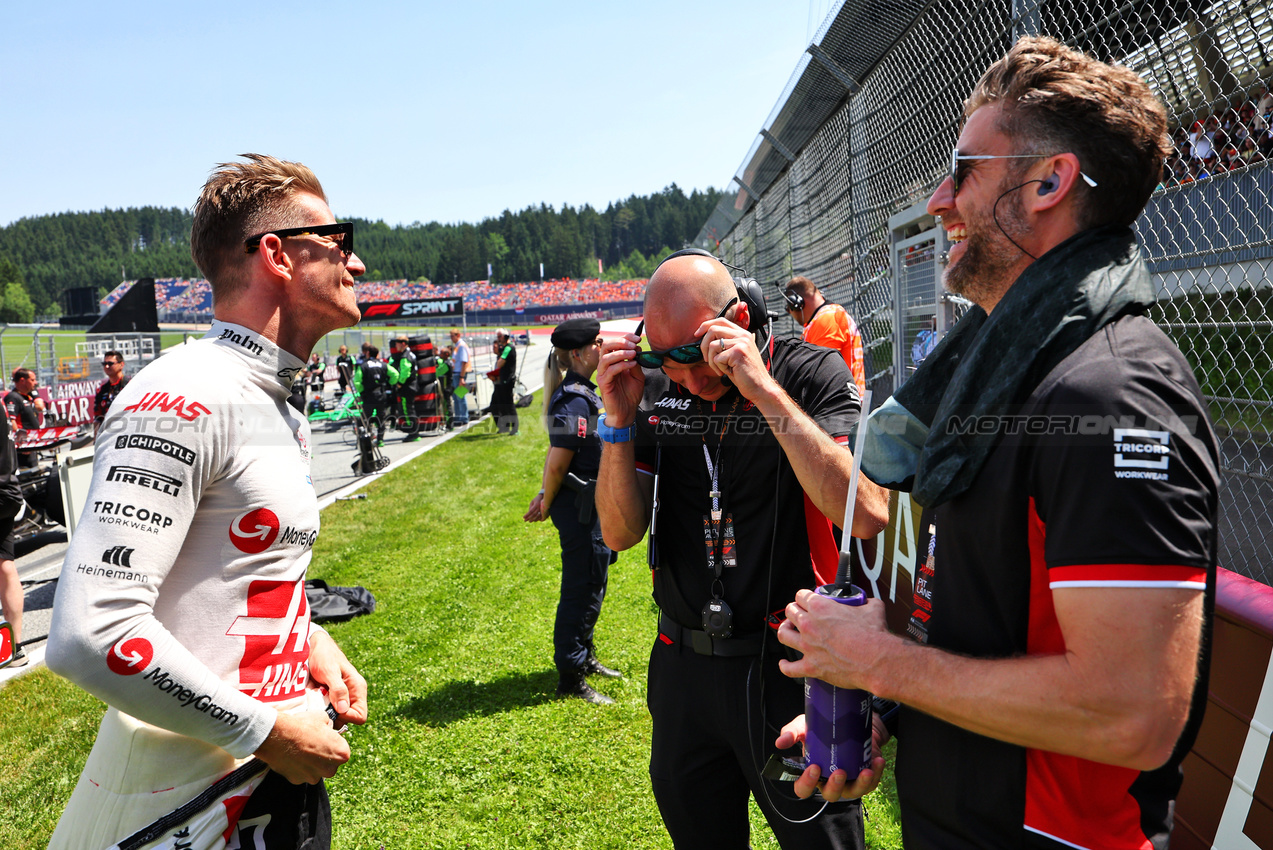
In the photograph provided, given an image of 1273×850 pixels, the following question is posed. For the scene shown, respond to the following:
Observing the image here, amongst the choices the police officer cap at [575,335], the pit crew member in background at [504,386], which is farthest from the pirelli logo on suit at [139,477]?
the pit crew member in background at [504,386]

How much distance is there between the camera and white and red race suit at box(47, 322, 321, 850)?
1.40 m

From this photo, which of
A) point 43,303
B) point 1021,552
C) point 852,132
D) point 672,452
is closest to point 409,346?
point 852,132

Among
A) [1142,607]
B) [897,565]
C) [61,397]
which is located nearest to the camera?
[1142,607]

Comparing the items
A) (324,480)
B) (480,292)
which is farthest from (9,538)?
(480,292)

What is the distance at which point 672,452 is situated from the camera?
2.38m

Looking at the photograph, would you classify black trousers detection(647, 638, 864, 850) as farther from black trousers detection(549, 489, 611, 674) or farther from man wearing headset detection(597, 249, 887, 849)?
black trousers detection(549, 489, 611, 674)

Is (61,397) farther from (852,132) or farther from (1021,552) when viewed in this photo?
(1021,552)

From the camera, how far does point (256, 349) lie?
1802 millimetres

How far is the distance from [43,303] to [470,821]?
16404cm

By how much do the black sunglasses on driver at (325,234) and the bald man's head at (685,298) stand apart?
2.78 ft

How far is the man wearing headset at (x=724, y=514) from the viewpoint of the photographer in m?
2.00

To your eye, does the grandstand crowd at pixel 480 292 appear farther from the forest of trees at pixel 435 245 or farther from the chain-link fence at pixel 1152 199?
the chain-link fence at pixel 1152 199

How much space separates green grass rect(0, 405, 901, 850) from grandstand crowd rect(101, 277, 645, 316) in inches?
4010

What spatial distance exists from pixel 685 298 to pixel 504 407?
14198 millimetres
